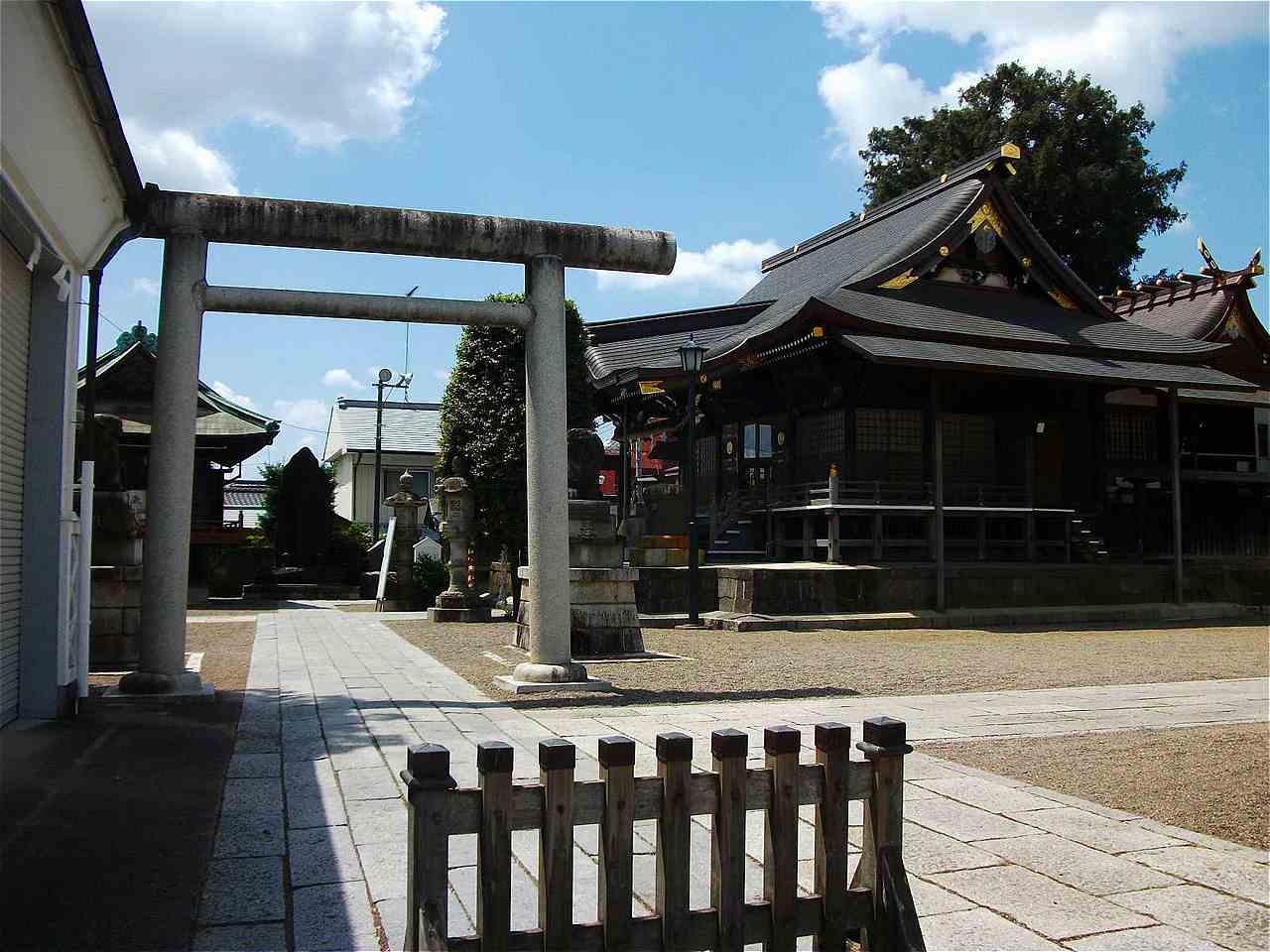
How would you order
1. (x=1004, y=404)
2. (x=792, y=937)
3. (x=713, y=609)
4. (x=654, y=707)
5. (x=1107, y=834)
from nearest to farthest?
1. (x=792, y=937)
2. (x=1107, y=834)
3. (x=654, y=707)
4. (x=713, y=609)
5. (x=1004, y=404)

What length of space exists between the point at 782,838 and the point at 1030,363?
17.5 meters

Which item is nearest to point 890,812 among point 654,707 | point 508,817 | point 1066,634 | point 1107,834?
point 508,817

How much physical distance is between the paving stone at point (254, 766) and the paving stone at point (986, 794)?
364cm

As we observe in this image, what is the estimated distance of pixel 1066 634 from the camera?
16312 millimetres

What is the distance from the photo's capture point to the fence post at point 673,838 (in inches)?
115

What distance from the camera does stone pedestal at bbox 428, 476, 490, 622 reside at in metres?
18.3

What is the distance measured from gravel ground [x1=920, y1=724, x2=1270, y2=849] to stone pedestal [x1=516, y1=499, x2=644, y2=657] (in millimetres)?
5675

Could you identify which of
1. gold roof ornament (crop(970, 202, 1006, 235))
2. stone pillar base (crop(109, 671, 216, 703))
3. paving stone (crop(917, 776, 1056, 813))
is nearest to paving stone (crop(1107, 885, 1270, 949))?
paving stone (crop(917, 776, 1056, 813))

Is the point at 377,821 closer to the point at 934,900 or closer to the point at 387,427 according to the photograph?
the point at 934,900

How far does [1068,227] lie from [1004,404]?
1766cm

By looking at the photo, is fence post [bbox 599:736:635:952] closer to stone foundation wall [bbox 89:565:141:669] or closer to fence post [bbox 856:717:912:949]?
fence post [bbox 856:717:912:949]

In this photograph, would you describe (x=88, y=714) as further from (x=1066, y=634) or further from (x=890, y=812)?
(x=1066, y=634)

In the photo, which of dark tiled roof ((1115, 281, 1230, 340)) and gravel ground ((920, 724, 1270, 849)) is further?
dark tiled roof ((1115, 281, 1230, 340))

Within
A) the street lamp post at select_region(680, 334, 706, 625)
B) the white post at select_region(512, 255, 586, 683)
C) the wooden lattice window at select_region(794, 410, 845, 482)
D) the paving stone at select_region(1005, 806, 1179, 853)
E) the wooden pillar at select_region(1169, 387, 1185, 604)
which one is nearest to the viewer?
the paving stone at select_region(1005, 806, 1179, 853)
